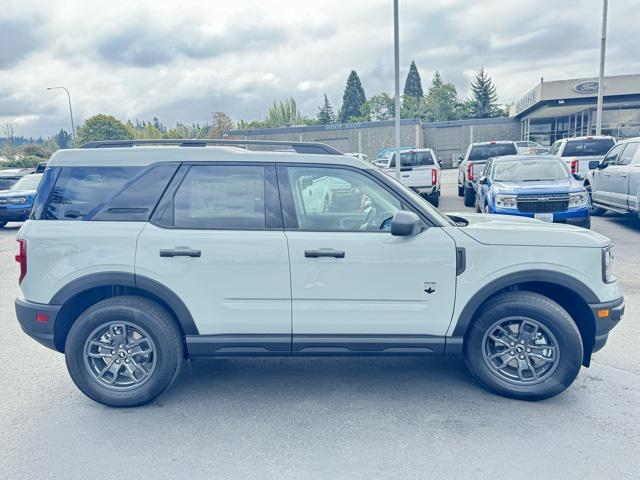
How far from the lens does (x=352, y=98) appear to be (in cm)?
10400

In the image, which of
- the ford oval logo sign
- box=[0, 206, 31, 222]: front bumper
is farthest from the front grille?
the ford oval logo sign

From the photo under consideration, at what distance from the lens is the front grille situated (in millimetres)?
9148

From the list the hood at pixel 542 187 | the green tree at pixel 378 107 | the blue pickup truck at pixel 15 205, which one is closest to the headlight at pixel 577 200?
the hood at pixel 542 187

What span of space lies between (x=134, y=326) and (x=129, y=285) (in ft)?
1.02

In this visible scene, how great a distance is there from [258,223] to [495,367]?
208cm

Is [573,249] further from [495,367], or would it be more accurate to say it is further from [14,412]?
[14,412]

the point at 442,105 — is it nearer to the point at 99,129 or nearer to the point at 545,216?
the point at 99,129

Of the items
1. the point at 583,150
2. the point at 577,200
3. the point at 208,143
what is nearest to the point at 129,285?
the point at 208,143

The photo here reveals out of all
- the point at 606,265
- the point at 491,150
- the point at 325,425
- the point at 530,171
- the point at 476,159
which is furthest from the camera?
the point at 491,150

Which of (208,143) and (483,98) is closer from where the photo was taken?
(208,143)

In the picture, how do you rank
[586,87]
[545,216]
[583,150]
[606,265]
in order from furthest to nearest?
[586,87] → [583,150] → [545,216] → [606,265]

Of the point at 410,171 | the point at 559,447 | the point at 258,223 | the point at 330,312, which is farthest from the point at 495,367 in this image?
the point at 410,171

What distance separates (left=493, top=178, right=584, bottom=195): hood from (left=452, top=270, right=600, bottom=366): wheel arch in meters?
5.99

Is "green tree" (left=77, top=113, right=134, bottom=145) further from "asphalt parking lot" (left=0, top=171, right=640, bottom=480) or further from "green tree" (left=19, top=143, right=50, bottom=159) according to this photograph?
"asphalt parking lot" (left=0, top=171, right=640, bottom=480)
